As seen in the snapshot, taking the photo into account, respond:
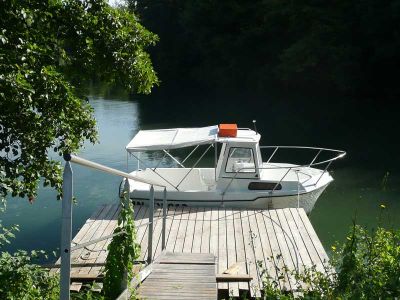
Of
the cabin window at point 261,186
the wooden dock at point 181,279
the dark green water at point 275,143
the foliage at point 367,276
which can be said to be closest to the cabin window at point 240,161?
the cabin window at point 261,186

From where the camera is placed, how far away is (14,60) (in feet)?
15.5

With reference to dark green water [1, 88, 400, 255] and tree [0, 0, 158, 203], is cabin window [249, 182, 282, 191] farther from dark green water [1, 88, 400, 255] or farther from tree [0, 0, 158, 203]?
tree [0, 0, 158, 203]

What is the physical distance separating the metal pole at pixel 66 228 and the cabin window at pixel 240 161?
9.20m

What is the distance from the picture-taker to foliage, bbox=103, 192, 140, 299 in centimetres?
478

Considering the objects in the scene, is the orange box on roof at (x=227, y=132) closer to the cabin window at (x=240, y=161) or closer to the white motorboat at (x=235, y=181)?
the white motorboat at (x=235, y=181)

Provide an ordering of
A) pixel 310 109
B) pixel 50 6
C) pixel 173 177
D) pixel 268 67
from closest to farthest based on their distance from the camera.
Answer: pixel 50 6 < pixel 173 177 < pixel 310 109 < pixel 268 67

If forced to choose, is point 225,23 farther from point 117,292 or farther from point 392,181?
point 117,292

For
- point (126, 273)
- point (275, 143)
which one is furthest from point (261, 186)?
point (275, 143)

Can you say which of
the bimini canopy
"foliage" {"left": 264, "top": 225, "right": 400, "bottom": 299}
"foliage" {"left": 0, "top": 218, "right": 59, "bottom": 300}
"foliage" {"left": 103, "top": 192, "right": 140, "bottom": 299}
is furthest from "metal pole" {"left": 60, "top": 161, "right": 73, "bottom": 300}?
the bimini canopy

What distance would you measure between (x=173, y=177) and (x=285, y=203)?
275 cm

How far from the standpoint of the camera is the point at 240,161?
1238 centimetres

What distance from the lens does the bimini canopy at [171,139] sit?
12.2 meters

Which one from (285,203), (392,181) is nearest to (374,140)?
(392,181)

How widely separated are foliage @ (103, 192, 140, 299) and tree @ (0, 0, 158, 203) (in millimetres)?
1162
